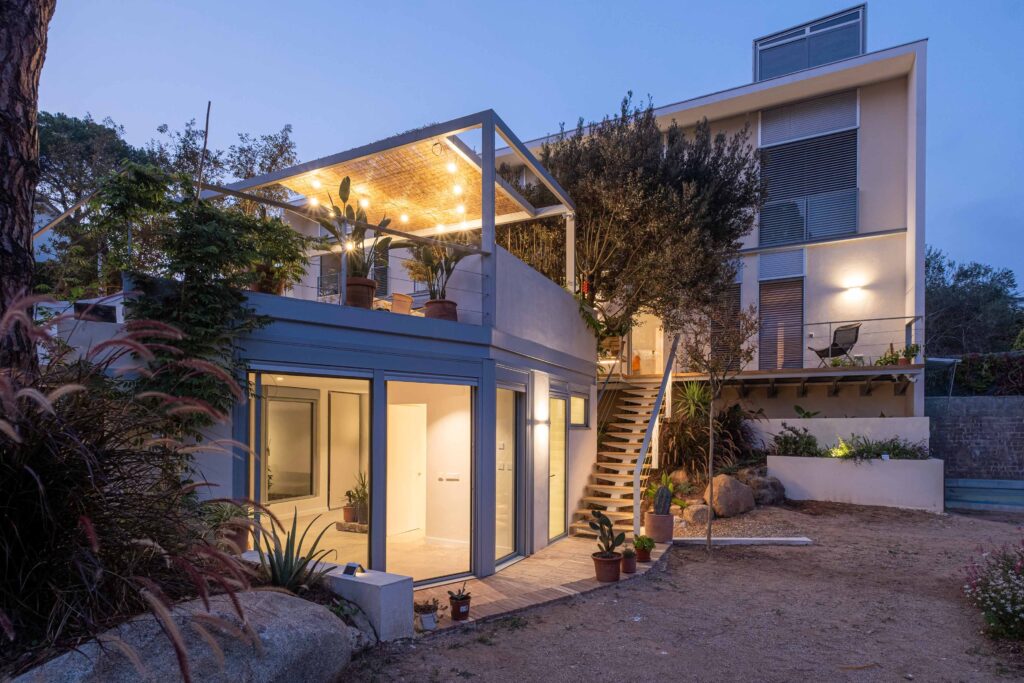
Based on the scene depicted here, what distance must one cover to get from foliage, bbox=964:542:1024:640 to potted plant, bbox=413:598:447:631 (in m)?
4.92

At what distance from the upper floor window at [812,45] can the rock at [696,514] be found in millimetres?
11533

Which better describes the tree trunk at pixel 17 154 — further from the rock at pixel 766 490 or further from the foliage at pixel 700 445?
the rock at pixel 766 490

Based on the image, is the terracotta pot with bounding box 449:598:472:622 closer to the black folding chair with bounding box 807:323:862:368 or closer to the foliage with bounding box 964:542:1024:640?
the foliage with bounding box 964:542:1024:640

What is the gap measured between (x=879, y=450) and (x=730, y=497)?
3539mm

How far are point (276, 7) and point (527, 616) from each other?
98662mm

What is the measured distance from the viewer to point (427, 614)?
Result: 222 inches

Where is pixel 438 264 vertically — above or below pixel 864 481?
above

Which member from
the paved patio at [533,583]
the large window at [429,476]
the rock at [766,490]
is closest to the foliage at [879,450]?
the rock at [766,490]

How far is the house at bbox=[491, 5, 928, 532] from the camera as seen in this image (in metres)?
14.2

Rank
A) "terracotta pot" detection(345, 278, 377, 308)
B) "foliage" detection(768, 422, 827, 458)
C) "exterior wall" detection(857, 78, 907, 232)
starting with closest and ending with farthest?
"terracotta pot" detection(345, 278, 377, 308) → "foliage" detection(768, 422, 827, 458) → "exterior wall" detection(857, 78, 907, 232)

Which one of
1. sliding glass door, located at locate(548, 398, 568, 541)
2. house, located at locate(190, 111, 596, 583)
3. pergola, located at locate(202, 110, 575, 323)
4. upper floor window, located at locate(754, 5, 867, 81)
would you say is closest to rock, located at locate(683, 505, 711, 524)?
house, located at locate(190, 111, 596, 583)

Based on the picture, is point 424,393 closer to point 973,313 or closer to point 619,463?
point 619,463

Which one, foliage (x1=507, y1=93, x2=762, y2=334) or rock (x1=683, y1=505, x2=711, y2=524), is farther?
foliage (x1=507, y1=93, x2=762, y2=334)

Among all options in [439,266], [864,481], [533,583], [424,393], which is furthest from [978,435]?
[439,266]
